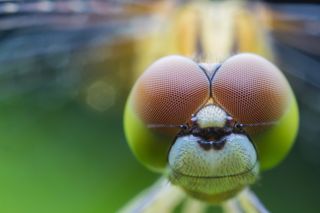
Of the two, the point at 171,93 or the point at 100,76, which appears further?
the point at 100,76

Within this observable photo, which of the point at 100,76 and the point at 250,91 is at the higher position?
the point at 250,91

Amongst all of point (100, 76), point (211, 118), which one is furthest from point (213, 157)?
point (100, 76)

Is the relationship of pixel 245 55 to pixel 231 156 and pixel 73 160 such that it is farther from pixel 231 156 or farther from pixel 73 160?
pixel 73 160

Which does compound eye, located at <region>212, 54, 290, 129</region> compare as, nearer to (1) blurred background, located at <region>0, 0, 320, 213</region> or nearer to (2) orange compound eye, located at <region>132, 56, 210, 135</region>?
(2) orange compound eye, located at <region>132, 56, 210, 135</region>

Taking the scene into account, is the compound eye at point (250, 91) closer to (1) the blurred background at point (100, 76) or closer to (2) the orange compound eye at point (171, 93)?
(2) the orange compound eye at point (171, 93)

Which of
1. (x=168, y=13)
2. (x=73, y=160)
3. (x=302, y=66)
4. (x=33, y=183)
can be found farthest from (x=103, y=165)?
(x=302, y=66)

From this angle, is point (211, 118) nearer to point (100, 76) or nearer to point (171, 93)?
point (171, 93)
